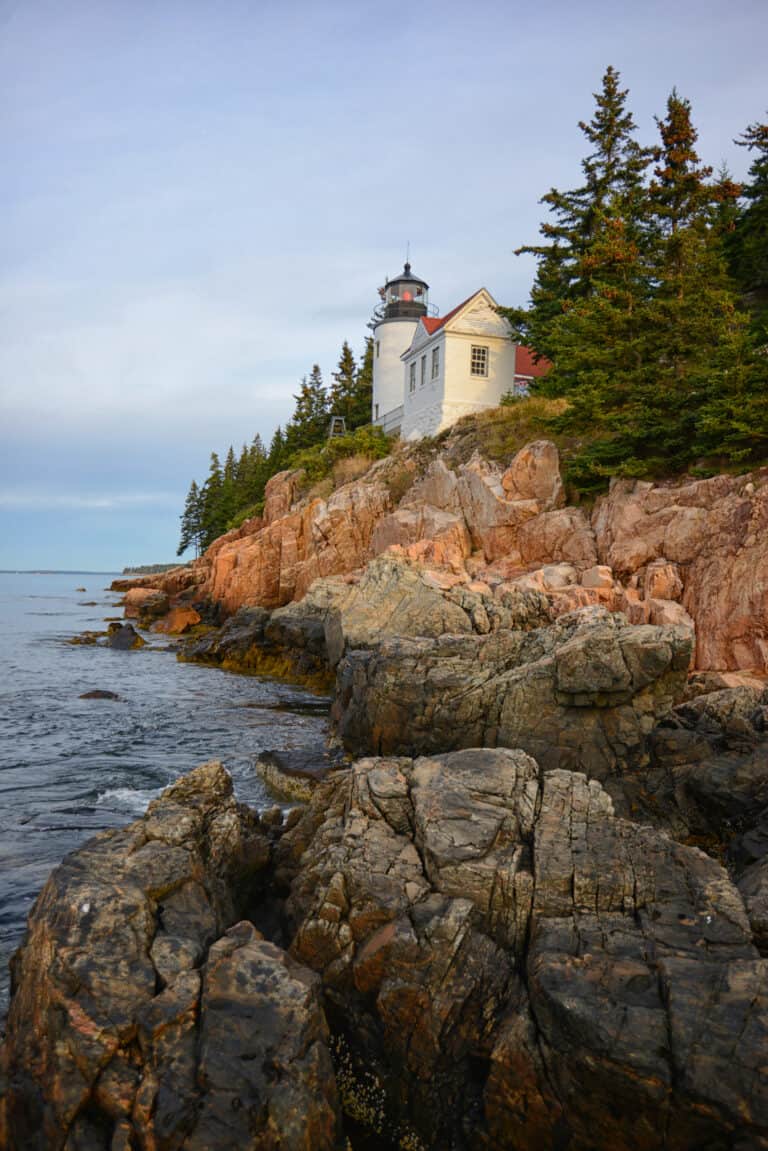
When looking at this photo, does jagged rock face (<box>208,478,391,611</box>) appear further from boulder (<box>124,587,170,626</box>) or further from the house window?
the house window

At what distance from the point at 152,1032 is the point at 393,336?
156ft

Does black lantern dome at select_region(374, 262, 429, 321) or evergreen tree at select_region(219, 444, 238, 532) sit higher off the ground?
black lantern dome at select_region(374, 262, 429, 321)

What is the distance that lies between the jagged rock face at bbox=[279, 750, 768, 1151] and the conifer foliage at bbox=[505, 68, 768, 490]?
1557 cm

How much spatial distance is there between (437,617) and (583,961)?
1331 cm

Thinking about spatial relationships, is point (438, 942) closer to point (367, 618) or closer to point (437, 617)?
point (437, 617)

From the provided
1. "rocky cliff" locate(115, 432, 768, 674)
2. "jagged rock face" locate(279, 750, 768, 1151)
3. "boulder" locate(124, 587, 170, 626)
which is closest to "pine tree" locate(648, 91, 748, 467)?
"rocky cliff" locate(115, 432, 768, 674)

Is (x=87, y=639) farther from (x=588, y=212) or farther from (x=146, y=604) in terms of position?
(x=588, y=212)

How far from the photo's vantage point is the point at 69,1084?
5.07 metres

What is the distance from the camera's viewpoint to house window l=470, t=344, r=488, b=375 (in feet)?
121

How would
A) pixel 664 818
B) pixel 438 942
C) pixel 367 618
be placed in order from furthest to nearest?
1. pixel 367 618
2. pixel 664 818
3. pixel 438 942

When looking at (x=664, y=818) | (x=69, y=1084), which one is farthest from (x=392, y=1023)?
(x=664, y=818)

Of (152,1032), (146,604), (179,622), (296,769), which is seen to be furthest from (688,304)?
(146,604)

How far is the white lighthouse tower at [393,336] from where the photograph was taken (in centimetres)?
4766

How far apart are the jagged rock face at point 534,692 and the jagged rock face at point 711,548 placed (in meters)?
4.06
